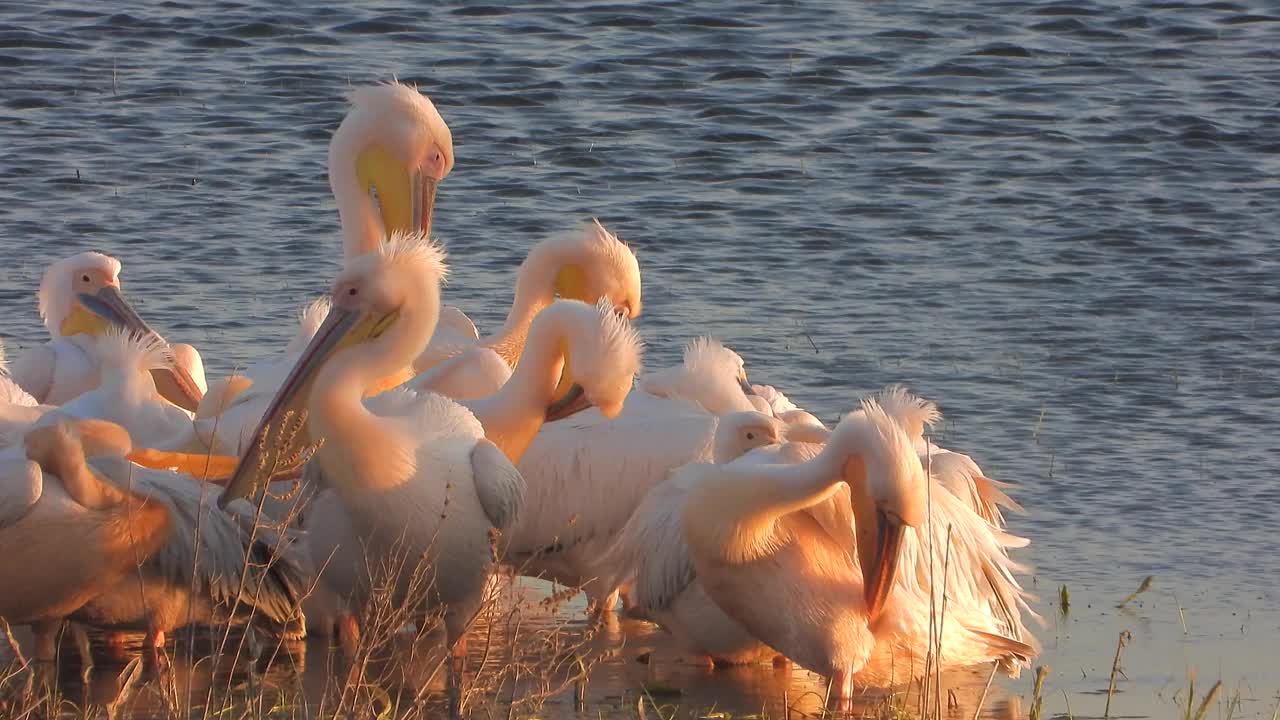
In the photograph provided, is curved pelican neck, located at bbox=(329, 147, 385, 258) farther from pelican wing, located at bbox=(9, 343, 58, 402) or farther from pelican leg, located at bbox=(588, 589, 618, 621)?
pelican leg, located at bbox=(588, 589, 618, 621)

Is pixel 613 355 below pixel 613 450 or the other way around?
the other way around

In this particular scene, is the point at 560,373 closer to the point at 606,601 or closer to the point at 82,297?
the point at 606,601

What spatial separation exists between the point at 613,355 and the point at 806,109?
7018 millimetres

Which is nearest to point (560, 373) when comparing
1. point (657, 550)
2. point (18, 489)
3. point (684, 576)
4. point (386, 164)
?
point (657, 550)

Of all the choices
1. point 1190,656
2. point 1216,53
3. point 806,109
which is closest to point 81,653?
point 1190,656

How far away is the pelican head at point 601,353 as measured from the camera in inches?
230

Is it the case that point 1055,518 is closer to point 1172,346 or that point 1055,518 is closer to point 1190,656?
point 1190,656

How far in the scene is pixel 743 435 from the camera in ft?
18.4

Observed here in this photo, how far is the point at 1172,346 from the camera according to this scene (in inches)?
338

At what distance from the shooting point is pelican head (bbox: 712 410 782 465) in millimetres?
5598

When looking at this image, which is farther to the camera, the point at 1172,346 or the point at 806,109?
the point at 806,109

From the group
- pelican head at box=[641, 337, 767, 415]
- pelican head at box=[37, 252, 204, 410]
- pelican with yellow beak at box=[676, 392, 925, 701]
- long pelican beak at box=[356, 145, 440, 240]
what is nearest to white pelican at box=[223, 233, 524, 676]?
pelican with yellow beak at box=[676, 392, 925, 701]

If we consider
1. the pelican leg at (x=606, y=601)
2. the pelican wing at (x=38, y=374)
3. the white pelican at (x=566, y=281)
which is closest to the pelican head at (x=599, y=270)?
the white pelican at (x=566, y=281)

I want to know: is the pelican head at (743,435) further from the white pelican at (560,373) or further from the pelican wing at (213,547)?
the pelican wing at (213,547)
